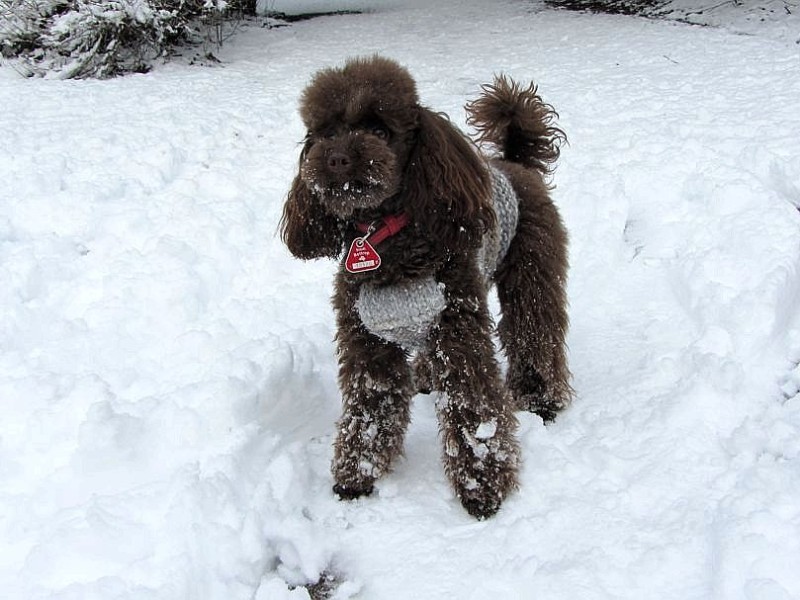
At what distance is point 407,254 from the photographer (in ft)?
8.98

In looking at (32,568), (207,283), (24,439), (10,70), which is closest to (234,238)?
(207,283)

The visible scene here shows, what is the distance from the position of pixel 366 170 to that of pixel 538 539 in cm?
153

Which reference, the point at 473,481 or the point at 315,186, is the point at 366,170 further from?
the point at 473,481

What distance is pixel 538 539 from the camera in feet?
8.61

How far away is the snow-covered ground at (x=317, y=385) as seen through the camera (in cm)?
246

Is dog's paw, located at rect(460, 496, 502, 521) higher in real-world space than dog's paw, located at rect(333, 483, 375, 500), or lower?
higher

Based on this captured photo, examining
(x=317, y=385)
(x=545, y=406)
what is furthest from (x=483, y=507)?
(x=317, y=385)

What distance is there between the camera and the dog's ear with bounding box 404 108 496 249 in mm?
2633

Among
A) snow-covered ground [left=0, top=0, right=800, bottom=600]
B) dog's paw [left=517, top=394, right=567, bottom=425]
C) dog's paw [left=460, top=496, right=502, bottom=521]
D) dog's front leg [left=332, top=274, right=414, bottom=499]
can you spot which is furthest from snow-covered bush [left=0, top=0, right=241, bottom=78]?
dog's paw [left=460, top=496, right=502, bottom=521]

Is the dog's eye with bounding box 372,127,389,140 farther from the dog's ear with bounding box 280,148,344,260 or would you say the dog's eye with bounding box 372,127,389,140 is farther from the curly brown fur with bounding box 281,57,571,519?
the dog's ear with bounding box 280,148,344,260

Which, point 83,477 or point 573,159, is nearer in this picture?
point 83,477

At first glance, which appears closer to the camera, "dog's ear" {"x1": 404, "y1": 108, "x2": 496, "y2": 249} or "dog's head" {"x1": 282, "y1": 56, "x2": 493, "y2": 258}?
"dog's head" {"x1": 282, "y1": 56, "x2": 493, "y2": 258}

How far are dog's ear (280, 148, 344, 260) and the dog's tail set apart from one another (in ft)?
4.01

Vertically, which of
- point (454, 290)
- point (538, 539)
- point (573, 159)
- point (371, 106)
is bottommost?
point (538, 539)
